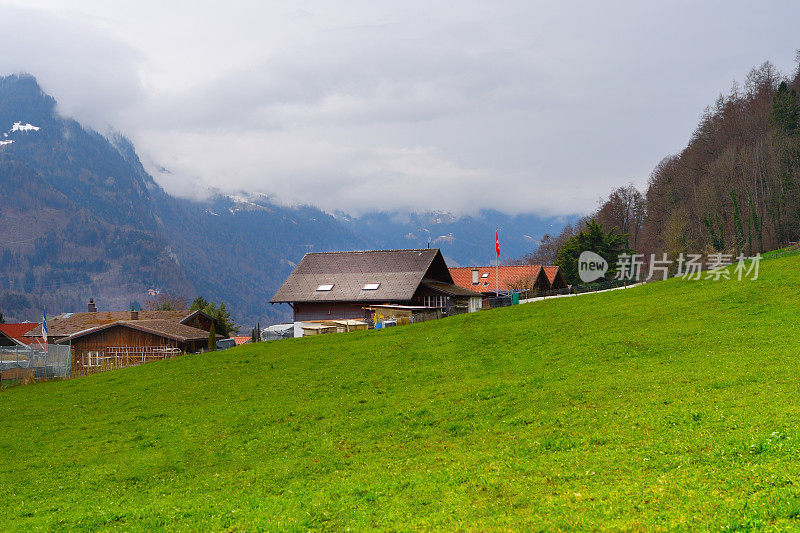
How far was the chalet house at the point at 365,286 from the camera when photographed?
68062 mm

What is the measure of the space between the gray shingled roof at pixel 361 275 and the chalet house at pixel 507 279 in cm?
1173

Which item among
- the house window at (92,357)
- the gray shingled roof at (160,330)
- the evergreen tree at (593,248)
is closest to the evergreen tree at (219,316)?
the gray shingled roof at (160,330)

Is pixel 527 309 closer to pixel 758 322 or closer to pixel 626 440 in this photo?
pixel 758 322

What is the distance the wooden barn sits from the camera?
67125mm

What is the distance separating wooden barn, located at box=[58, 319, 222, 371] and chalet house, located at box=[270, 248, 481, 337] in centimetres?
1237

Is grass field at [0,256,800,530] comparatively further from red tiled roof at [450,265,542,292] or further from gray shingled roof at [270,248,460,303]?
red tiled roof at [450,265,542,292]

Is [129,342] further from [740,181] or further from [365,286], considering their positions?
[740,181]

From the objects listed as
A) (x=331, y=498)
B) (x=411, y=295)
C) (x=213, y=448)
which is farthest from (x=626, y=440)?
(x=411, y=295)

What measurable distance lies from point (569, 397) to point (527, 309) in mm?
28073

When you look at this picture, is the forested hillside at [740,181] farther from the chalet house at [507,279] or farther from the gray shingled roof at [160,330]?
the gray shingled roof at [160,330]

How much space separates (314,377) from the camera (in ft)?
112

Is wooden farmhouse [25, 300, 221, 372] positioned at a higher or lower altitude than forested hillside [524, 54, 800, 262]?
lower

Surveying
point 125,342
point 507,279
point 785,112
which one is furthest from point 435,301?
point 785,112

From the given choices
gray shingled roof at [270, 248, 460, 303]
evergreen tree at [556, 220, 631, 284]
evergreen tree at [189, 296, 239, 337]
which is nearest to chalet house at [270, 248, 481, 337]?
gray shingled roof at [270, 248, 460, 303]
